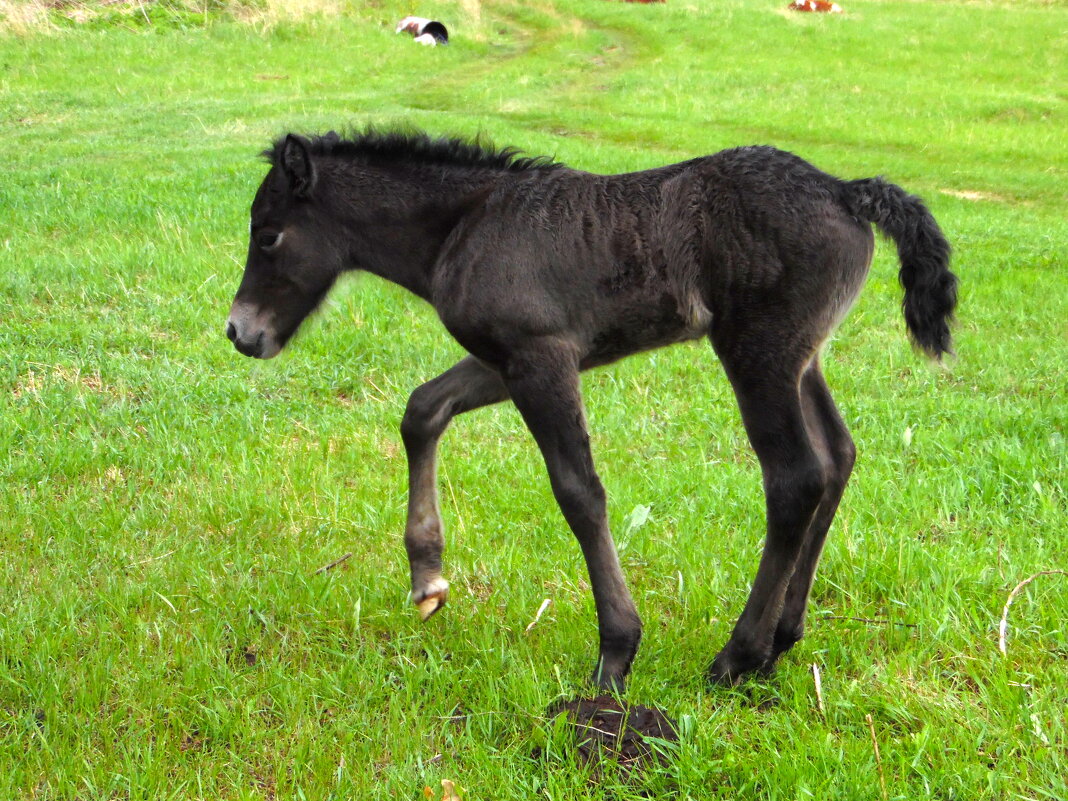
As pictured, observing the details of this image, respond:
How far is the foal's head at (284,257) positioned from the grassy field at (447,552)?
25 centimetres

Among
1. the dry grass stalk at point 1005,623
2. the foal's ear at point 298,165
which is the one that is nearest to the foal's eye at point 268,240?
the foal's ear at point 298,165

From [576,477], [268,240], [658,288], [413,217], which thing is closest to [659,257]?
[658,288]

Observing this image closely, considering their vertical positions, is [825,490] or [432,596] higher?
[825,490]

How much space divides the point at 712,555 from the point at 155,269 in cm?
596

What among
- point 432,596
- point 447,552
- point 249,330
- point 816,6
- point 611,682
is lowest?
point 816,6

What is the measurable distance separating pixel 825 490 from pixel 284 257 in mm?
2229

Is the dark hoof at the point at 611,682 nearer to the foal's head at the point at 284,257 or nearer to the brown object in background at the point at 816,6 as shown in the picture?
the foal's head at the point at 284,257

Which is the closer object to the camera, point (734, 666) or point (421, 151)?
point (734, 666)

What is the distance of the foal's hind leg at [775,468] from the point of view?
11.4 feet

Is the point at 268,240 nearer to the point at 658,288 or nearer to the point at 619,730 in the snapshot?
the point at 658,288

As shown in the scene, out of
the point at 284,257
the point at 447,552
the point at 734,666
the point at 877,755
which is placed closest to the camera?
the point at 877,755

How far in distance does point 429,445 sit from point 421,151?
1.17 m

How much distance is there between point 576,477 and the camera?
3.56 meters

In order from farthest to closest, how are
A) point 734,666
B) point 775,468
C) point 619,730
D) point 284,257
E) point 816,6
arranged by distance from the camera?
point 816,6
point 284,257
point 734,666
point 775,468
point 619,730
